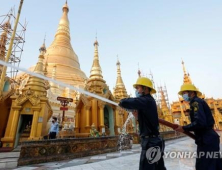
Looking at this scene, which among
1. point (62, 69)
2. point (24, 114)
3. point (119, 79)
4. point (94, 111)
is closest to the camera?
point (24, 114)

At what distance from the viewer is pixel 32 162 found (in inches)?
231

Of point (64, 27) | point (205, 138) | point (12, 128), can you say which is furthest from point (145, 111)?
point (64, 27)

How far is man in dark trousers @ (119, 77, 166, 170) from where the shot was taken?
187 centimetres

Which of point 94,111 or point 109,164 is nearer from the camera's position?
point 109,164

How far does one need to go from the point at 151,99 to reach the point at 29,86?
553 inches

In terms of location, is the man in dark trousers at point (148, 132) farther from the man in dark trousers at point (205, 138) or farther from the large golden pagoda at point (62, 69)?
the large golden pagoda at point (62, 69)

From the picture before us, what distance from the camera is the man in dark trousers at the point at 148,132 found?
187cm

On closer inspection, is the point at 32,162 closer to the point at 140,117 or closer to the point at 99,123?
the point at 140,117

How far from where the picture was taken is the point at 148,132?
2023mm

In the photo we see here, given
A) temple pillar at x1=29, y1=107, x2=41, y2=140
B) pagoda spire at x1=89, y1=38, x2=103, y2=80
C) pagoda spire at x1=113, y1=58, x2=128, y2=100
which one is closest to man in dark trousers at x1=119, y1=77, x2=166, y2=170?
temple pillar at x1=29, y1=107, x2=41, y2=140

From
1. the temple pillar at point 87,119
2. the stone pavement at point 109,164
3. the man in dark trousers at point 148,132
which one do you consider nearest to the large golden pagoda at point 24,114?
the temple pillar at point 87,119

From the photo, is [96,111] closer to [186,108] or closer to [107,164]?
[107,164]

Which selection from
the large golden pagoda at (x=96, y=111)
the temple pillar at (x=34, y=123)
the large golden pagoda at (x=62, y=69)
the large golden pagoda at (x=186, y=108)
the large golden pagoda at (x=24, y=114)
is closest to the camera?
the large golden pagoda at (x=24, y=114)

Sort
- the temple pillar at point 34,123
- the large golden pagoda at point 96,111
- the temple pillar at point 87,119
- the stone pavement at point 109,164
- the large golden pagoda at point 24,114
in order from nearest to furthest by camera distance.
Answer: the stone pavement at point 109,164 → the large golden pagoda at point 24,114 → the temple pillar at point 34,123 → the temple pillar at point 87,119 → the large golden pagoda at point 96,111
